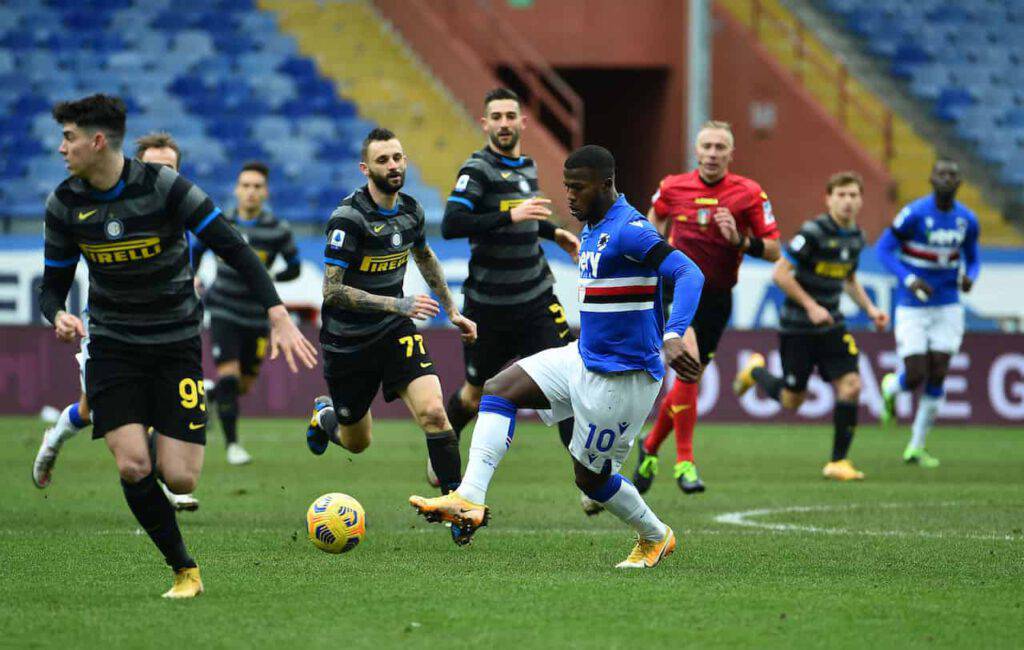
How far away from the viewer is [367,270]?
9.33m

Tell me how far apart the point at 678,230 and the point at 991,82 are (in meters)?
18.6

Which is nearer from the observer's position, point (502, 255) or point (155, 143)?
point (155, 143)

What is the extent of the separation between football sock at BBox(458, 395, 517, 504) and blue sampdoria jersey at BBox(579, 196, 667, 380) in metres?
0.50

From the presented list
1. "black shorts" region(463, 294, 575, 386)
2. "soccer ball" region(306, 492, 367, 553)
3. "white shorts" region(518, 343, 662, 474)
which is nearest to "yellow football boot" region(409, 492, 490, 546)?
"white shorts" region(518, 343, 662, 474)

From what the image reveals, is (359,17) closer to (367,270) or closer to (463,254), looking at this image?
(463,254)

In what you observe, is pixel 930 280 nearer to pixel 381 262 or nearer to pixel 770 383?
pixel 770 383

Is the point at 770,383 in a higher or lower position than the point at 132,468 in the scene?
lower

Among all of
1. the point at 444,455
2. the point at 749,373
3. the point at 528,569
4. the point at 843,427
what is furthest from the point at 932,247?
the point at 528,569

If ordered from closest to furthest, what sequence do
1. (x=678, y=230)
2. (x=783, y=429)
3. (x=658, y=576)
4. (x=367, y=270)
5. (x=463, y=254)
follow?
(x=658, y=576)
(x=367, y=270)
(x=678, y=230)
(x=783, y=429)
(x=463, y=254)

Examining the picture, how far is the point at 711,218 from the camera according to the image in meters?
11.3

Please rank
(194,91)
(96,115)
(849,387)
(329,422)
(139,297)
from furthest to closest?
(194,91) → (849,387) → (329,422) → (139,297) → (96,115)

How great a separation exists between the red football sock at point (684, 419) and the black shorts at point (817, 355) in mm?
2490

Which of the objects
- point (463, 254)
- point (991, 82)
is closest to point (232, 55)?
point (463, 254)

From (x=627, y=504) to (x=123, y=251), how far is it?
2.70 metres
